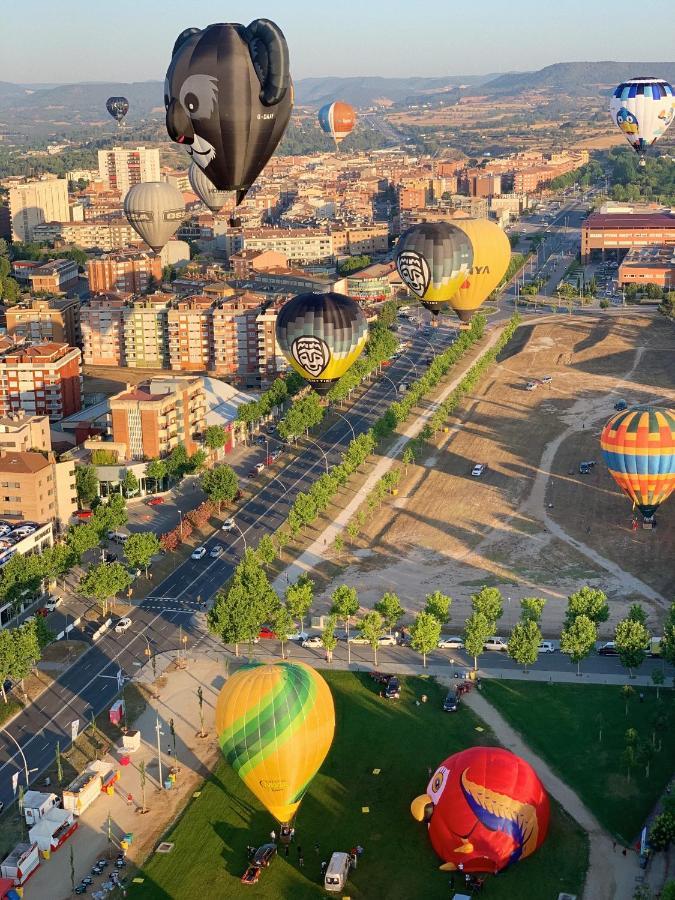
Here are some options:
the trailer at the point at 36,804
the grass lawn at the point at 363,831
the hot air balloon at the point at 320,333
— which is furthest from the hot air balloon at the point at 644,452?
the trailer at the point at 36,804

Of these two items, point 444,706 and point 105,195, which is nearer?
point 444,706

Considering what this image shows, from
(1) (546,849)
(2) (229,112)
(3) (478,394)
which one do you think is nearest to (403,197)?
(3) (478,394)

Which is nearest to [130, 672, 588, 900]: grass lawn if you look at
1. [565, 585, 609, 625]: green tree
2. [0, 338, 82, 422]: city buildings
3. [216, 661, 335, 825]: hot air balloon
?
[216, 661, 335, 825]: hot air balloon

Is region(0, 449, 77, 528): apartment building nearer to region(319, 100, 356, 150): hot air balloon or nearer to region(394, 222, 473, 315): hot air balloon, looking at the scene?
region(394, 222, 473, 315): hot air balloon

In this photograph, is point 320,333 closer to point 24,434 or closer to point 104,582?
point 104,582

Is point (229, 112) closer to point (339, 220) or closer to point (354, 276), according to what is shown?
point (354, 276)

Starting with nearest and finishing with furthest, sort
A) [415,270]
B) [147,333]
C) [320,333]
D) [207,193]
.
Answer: [320,333], [415,270], [207,193], [147,333]

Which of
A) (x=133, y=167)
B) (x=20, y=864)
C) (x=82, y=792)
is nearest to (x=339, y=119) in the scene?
(x=133, y=167)
